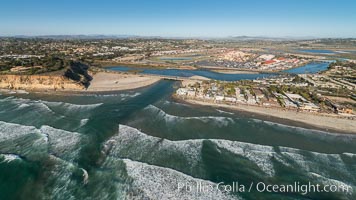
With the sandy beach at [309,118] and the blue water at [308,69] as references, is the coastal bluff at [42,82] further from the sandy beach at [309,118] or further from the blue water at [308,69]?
the blue water at [308,69]

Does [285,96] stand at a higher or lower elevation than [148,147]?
higher

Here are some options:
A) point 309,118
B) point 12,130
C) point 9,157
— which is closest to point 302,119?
point 309,118

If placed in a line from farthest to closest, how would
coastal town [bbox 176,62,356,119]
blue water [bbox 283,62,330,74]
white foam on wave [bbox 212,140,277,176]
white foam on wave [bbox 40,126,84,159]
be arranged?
blue water [bbox 283,62,330,74] < coastal town [bbox 176,62,356,119] < white foam on wave [bbox 40,126,84,159] < white foam on wave [bbox 212,140,277,176]

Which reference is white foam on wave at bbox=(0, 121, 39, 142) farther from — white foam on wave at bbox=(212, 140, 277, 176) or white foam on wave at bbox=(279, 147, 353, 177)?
white foam on wave at bbox=(279, 147, 353, 177)

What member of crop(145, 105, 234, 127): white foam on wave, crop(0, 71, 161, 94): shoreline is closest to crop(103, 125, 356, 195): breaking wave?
crop(145, 105, 234, 127): white foam on wave

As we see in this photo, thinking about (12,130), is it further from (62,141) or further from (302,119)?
(302,119)
